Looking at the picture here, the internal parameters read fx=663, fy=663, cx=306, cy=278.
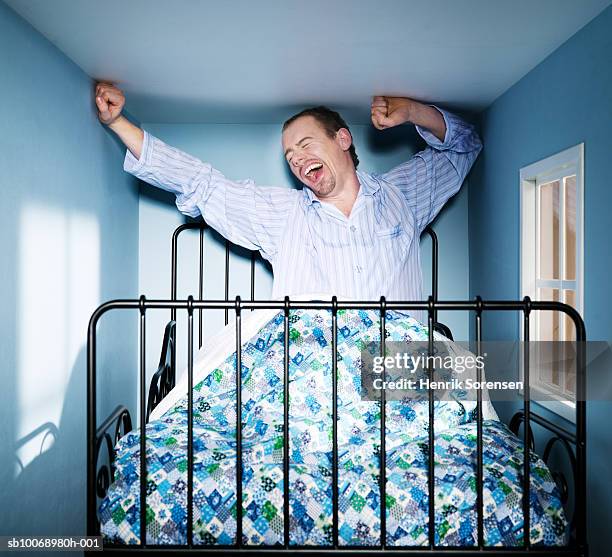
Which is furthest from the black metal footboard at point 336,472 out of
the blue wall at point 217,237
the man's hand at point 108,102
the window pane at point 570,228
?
the blue wall at point 217,237

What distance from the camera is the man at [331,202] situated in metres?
3.26

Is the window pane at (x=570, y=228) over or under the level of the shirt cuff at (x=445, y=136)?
under

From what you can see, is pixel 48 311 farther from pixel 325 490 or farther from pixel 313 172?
pixel 313 172

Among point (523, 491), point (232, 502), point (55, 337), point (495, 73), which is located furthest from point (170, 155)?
point (523, 491)

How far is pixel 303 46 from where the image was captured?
2451mm

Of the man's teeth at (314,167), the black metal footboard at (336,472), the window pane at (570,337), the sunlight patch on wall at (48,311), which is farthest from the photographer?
the man's teeth at (314,167)

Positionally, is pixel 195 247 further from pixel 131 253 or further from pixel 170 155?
pixel 170 155

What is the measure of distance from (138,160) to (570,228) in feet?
6.36

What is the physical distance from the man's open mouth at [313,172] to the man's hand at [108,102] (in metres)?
0.92

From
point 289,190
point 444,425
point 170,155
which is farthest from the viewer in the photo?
point 289,190

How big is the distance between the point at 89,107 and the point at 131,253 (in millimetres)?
867

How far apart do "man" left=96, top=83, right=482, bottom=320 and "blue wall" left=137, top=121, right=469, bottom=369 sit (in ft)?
0.60

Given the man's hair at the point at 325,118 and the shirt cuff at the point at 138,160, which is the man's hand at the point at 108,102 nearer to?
the shirt cuff at the point at 138,160

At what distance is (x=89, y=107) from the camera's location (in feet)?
9.32
